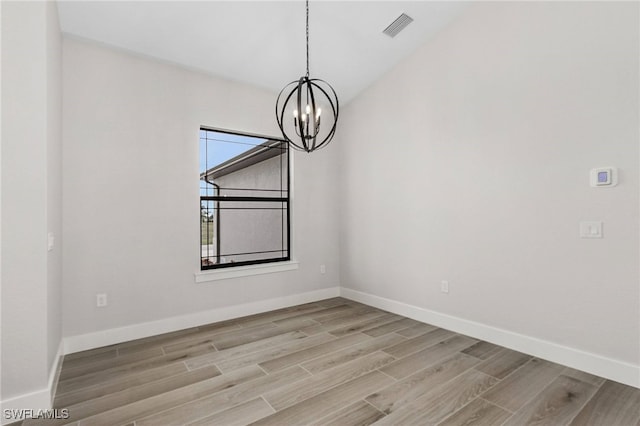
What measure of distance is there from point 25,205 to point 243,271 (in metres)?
2.19

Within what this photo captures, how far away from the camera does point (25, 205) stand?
6.07 feet

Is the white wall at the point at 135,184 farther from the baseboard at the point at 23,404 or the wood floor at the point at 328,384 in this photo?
the baseboard at the point at 23,404

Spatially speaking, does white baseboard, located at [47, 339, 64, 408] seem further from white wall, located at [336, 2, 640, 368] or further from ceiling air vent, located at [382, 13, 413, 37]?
ceiling air vent, located at [382, 13, 413, 37]

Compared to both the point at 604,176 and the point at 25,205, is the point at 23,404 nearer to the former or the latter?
the point at 25,205

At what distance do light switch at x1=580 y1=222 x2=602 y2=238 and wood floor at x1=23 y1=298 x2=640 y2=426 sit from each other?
3.31 feet

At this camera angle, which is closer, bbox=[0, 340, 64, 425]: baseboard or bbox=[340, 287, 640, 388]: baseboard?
bbox=[0, 340, 64, 425]: baseboard

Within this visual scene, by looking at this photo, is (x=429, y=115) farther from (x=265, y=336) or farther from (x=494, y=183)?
(x=265, y=336)

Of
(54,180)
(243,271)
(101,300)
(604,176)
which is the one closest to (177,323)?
(101,300)

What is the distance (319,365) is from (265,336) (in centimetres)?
80

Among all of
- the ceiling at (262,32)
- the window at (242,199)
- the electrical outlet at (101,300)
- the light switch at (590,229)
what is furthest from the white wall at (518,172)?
the electrical outlet at (101,300)

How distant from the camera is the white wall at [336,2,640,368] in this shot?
2258mm

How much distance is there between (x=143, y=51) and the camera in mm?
3066

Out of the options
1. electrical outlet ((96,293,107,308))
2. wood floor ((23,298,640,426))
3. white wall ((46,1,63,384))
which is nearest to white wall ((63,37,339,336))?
electrical outlet ((96,293,107,308))

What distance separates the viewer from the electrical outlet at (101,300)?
2.90 metres
